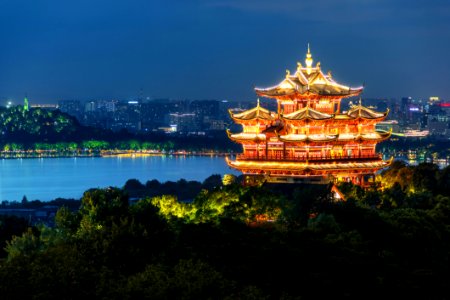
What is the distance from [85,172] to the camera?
2382 inches

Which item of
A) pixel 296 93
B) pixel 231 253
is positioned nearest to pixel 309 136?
pixel 296 93

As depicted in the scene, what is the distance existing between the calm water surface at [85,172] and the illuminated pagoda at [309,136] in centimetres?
2146

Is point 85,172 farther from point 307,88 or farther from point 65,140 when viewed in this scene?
point 307,88

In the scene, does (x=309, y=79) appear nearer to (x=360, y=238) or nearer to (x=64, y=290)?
(x=360, y=238)

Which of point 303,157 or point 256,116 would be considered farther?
point 256,116

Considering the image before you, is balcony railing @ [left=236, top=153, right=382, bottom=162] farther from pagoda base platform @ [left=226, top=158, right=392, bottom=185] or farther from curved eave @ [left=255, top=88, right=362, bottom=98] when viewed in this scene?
curved eave @ [left=255, top=88, right=362, bottom=98]

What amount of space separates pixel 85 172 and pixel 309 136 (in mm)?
39098

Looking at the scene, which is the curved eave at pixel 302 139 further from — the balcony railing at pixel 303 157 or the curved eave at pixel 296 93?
the curved eave at pixel 296 93

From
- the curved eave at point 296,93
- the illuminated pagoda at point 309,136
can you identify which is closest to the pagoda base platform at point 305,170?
the illuminated pagoda at point 309,136

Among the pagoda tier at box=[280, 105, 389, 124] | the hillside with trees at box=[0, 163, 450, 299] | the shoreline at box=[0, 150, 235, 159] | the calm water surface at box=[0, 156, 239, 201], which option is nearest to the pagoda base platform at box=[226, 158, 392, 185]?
the pagoda tier at box=[280, 105, 389, 124]

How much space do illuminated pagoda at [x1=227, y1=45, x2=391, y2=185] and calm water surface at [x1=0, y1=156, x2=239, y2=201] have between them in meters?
21.5

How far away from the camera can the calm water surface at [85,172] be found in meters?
49.1

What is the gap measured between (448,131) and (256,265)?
294 ft

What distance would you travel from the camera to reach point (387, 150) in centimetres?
7469
